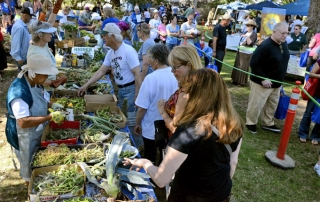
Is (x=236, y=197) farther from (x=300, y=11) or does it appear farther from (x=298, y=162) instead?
(x=300, y=11)

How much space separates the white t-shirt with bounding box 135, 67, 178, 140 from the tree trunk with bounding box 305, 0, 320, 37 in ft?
29.5

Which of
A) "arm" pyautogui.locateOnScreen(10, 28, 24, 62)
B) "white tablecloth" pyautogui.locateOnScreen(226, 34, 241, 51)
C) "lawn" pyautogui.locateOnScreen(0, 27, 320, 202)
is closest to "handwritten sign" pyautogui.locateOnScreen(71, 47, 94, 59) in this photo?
"arm" pyautogui.locateOnScreen(10, 28, 24, 62)

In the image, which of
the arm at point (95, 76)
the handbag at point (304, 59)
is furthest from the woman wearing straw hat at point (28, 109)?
the handbag at point (304, 59)

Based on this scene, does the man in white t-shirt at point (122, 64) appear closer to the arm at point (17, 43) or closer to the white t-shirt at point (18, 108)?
the white t-shirt at point (18, 108)

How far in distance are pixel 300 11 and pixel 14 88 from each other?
17.9 meters

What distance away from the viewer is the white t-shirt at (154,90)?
10.3 feet

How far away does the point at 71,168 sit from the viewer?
2.37 meters

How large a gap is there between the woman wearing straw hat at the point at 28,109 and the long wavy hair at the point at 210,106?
147cm

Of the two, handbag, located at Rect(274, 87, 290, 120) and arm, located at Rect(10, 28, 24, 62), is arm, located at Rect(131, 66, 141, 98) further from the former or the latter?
handbag, located at Rect(274, 87, 290, 120)

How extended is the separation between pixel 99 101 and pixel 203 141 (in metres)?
2.58

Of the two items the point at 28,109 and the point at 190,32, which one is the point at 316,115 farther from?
the point at 190,32

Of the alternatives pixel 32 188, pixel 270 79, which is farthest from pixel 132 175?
pixel 270 79

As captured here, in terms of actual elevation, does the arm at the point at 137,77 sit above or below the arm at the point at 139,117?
above

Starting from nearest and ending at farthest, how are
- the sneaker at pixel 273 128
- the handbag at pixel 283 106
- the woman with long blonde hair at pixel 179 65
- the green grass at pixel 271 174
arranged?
the woman with long blonde hair at pixel 179 65 → the green grass at pixel 271 174 → the handbag at pixel 283 106 → the sneaker at pixel 273 128
